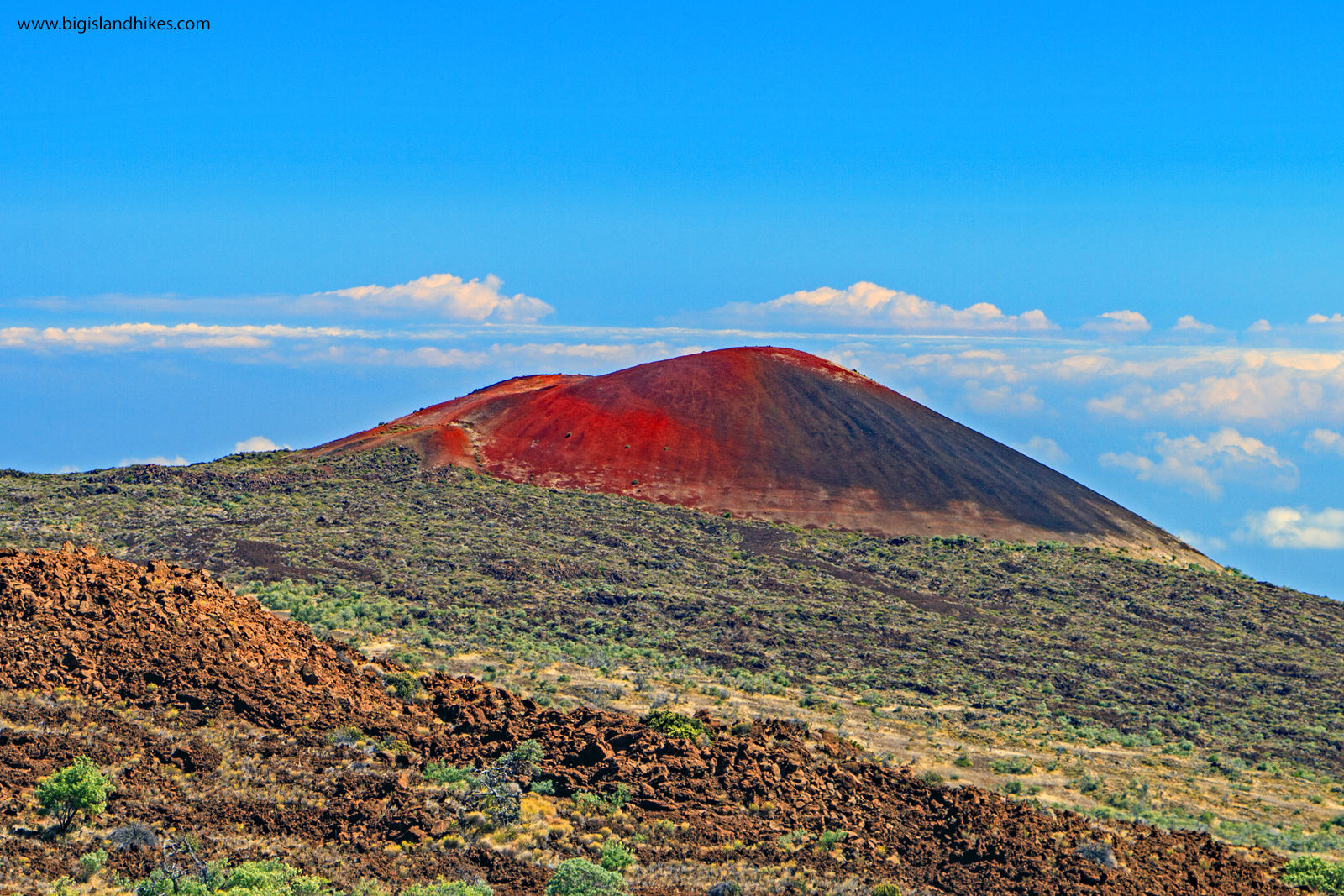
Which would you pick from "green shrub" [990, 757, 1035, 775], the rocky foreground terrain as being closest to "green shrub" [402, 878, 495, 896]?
the rocky foreground terrain

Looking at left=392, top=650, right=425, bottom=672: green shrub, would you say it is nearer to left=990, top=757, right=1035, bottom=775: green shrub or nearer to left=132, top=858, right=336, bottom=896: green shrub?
left=132, top=858, right=336, bottom=896: green shrub

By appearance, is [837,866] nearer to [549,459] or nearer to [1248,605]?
[1248,605]

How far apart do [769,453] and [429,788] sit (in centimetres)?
5119

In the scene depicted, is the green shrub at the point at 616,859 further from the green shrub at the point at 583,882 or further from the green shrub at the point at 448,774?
Result: the green shrub at the point at 448,774

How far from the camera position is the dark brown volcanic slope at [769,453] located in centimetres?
6216

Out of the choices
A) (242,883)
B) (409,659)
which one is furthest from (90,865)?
(409,659)

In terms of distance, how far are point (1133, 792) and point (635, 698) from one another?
12426 mm

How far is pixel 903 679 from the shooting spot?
34469 millimetres

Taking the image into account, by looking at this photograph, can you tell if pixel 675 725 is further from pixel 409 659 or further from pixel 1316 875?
pixel 1316 875

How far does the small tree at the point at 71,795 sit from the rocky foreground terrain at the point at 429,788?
0.93 ft

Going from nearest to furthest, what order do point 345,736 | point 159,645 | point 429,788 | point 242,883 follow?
point 242,883 → point 429,788 → point 345,736 → point 159,645

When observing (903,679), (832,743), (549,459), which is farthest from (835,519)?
(832,743)

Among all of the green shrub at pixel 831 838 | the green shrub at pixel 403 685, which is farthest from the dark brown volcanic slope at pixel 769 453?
the green shrub at pixel 831 838

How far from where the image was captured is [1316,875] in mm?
15836
